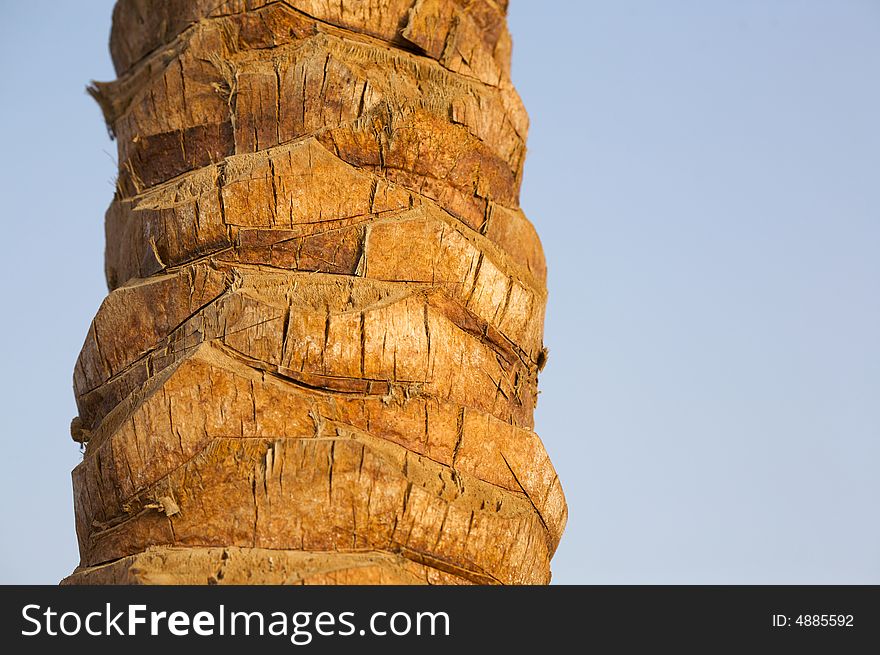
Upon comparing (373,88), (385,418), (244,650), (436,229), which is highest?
(373,88)

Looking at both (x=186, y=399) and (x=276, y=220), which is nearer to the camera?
(x=186, y=399)

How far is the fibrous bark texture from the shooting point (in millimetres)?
4758

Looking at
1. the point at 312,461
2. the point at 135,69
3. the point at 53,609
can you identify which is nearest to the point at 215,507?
the point at 312,461

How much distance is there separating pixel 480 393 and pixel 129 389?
1.48 metres

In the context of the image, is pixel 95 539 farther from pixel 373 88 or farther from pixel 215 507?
pixel 373 88

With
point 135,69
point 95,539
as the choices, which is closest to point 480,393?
point 95,539

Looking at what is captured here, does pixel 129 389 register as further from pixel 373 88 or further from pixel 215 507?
pixel 373 88

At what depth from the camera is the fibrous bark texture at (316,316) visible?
15.6 ft

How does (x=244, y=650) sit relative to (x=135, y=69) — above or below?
below

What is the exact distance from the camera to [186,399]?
4.88 m

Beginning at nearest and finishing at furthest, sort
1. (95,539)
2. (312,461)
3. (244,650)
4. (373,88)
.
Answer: (244,650)
(312,461)
(95,539)
(373,88)

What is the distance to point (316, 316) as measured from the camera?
16.4 ft

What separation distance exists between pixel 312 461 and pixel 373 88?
1823mm

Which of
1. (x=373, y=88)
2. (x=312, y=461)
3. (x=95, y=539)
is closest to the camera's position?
(x=312, y=461)
